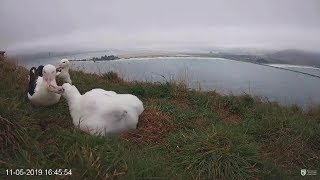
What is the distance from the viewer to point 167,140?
5.48 meters

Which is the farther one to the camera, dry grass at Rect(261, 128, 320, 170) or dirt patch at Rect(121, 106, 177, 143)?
dry grass at Rect(261, 128, 320, 170)

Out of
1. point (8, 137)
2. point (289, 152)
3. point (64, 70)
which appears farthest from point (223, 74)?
point (8, 137)

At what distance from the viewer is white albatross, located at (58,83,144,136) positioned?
5117mm

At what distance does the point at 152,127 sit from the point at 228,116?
1.91 m

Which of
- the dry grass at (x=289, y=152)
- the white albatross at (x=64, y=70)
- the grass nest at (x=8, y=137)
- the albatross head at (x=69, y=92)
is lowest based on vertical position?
the dry grass at (x=289, y=152)

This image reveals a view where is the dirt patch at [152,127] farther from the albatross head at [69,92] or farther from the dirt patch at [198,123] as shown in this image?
the albatross head at [69,92]

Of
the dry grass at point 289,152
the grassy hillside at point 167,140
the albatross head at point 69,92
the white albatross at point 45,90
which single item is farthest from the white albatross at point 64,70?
the dry grass at point 289,152

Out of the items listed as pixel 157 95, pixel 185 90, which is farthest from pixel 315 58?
pixel 157 95

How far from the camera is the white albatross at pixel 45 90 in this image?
594 centimetres

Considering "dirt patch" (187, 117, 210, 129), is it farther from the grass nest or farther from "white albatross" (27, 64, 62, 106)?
the grass nest

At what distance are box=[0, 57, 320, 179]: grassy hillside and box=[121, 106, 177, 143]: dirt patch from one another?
0.04ft

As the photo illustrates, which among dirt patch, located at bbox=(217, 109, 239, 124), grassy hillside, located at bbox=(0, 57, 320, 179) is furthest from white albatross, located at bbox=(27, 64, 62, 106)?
dirt patch, located at bbox=(217, 109, 239, 124)

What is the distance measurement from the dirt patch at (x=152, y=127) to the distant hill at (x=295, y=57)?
4.16m

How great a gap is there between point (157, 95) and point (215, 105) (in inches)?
39.1
